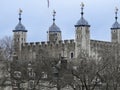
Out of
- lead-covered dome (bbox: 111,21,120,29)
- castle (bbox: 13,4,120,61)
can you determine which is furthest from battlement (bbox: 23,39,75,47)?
lead-covered dome (bbox: 111,21,120,29)

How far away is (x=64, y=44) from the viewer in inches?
6073

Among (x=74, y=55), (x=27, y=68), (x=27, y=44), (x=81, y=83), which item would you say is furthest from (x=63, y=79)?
(x=27, y=44)

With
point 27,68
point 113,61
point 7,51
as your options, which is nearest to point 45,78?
point 27,68

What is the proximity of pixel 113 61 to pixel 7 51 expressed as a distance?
73.1 ft

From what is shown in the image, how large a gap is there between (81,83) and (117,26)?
69843 millimetres

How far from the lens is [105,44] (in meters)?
156

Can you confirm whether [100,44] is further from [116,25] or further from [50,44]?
[50,44]

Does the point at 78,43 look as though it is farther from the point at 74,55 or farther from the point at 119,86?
the point at 119,86

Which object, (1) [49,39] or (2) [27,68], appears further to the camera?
(1) [49,39]

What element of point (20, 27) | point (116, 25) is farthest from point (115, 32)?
point (20, 27)

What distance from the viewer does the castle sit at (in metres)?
151

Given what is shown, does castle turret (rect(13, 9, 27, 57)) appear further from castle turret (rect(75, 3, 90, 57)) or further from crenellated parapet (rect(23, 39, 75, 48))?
castle turret (rect(75, 3, 90, 57))

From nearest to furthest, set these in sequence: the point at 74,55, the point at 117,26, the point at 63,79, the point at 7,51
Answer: the point at 63,79 < the point at 7,51 < the point at 74,55 < the point at 117,26

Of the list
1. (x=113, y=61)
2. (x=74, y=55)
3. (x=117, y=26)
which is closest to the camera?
(x=113, y=61)
